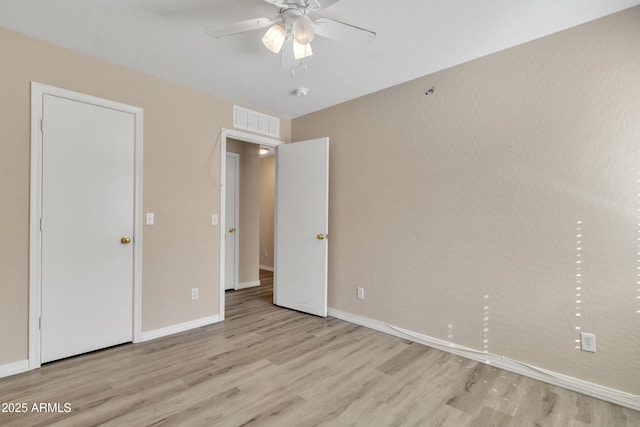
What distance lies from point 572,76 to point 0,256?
4.30 m

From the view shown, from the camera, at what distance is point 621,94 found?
1935mm

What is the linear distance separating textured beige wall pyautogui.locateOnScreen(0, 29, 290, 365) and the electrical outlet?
3.24m

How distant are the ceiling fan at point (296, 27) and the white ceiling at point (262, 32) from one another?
71mm

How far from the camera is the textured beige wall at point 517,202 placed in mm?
1938

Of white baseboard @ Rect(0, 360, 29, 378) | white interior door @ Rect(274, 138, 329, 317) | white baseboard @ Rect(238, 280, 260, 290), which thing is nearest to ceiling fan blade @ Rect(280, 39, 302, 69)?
white interior door @ Rect(274, 138, 329, 317)

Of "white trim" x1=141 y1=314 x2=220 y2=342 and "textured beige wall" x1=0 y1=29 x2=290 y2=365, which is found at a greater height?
"textured beige wall" x1=0 y1=29 x2=290 y2=365

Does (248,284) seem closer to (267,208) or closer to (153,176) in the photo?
(267,208)

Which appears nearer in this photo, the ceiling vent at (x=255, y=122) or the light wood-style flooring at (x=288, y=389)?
the light wood-style flooring at (x=288, y=389)

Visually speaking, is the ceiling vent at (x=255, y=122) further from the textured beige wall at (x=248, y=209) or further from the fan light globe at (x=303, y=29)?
the fan light globe at (x=303, y=29)

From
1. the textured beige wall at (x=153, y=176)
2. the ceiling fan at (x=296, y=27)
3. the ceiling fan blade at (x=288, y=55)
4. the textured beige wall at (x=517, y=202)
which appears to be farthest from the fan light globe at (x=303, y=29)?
the textured beige wall at (x=153, y=176)

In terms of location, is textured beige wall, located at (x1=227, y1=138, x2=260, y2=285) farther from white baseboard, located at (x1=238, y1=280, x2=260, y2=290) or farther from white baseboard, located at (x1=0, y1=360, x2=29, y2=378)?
white baseboard, located at (x1=0, y1=360, x2=29, y2=378)

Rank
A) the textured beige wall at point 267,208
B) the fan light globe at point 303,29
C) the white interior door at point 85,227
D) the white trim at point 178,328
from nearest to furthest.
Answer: the fan light globe at point 303,29 < the white interior door at point 85,227 < the white trim at point 178,328 < the textured beige wall at point 267,208

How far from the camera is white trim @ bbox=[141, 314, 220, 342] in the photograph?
2773 millimetres

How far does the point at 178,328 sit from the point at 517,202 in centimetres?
331
